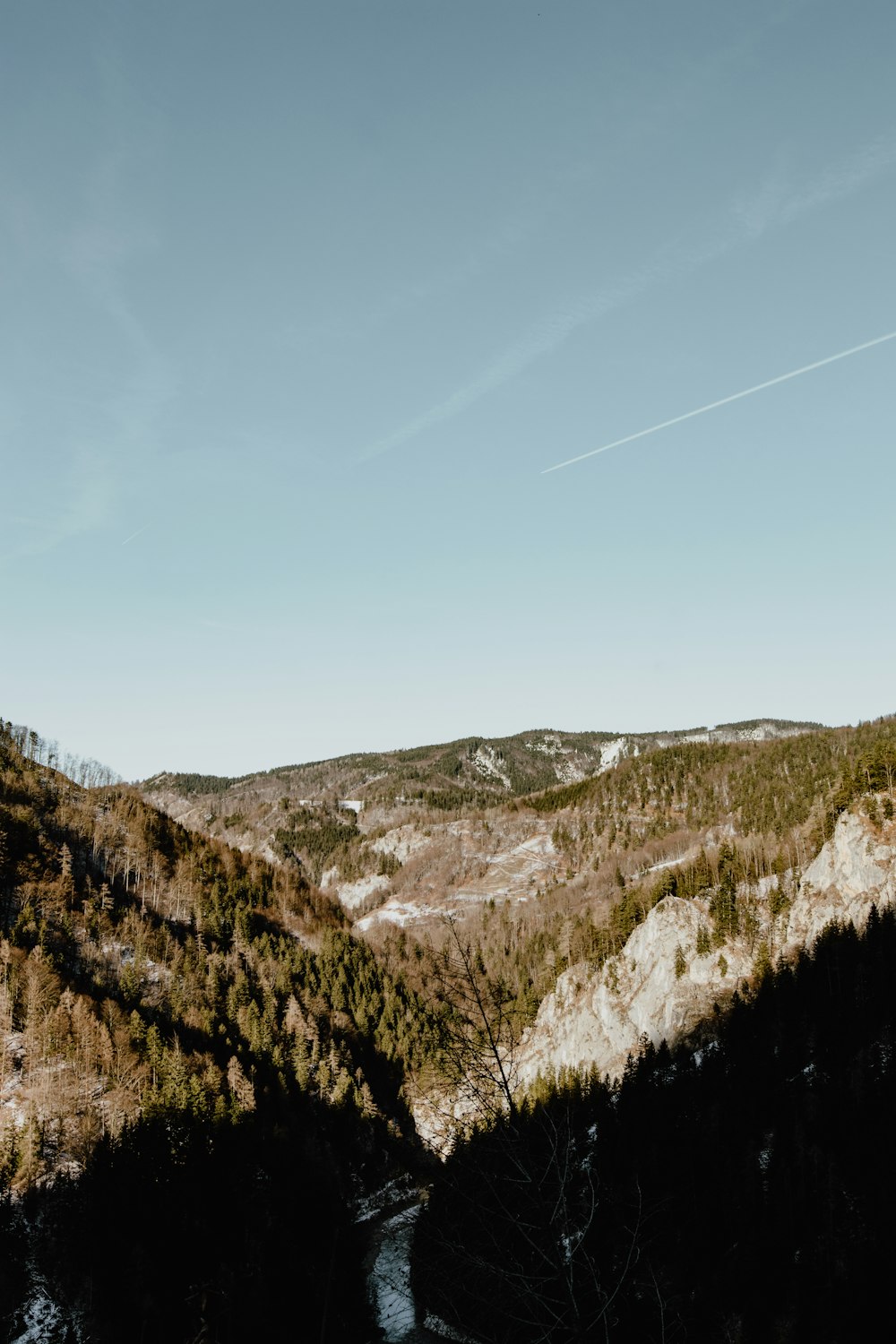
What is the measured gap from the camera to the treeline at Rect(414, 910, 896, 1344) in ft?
189

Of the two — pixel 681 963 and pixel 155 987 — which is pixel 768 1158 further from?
pixel 155 987

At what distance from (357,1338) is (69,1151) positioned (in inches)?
1182

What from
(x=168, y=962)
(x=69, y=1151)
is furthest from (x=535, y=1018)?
(x=69, y=1151)

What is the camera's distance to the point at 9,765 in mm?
158000

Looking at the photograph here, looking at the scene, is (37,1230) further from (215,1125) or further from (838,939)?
(838,939)

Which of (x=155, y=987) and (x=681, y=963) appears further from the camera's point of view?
(x=681, y=963)

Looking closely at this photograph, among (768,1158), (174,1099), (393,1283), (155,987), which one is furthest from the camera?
(155,987)

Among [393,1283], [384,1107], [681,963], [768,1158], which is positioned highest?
[681,963]

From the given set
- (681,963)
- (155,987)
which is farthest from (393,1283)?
(681,963)

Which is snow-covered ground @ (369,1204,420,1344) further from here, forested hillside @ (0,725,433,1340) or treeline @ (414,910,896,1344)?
treeline @ (414,910,896,1344)

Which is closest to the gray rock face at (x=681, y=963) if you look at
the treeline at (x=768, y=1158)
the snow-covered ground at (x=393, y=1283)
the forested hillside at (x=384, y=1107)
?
the forested hillside at (x=384, y=1107)

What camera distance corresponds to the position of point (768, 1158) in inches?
2717

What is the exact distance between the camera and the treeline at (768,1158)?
57.5m

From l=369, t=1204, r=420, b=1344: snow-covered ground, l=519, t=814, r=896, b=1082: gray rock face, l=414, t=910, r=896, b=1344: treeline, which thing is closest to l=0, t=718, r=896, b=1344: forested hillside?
l=414, t=910, r=896, b=1344: treeline
